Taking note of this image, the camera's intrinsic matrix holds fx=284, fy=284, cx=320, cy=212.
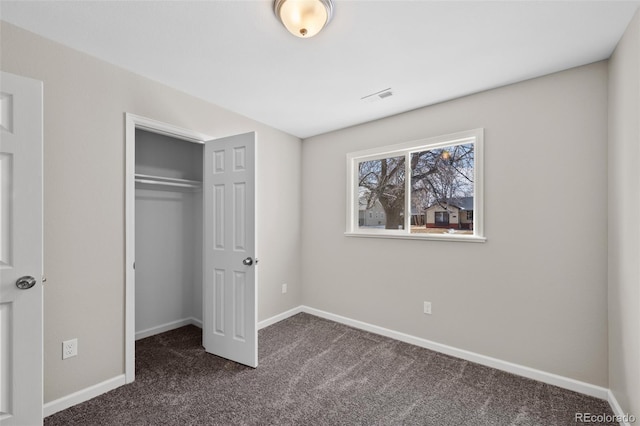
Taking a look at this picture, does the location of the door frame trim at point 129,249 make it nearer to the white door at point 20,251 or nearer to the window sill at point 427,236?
the white door at point 20,251

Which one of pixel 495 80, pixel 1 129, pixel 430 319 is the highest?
pixel 495 80

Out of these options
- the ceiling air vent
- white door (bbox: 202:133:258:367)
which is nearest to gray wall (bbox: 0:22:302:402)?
white door (bbox: 202:133:258:367)

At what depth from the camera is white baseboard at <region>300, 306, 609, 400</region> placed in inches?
83.1

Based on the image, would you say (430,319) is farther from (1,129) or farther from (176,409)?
(1,129)

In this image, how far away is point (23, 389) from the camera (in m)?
1.53

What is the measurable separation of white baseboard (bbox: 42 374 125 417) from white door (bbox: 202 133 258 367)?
2.53 ft

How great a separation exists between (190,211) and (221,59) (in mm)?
2105

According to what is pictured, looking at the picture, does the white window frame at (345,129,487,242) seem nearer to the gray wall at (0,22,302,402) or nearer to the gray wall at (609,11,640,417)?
the gray wall at (609,11,640,417)

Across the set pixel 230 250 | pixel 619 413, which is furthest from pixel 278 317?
pixel 619 413

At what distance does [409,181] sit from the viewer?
10.3ft

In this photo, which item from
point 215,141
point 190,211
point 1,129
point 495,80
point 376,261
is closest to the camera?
point 1,129

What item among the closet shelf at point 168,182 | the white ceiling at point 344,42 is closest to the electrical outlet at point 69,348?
the closet shelf at point 168,182

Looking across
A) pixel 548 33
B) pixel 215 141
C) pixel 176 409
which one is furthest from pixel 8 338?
pixel 548 33

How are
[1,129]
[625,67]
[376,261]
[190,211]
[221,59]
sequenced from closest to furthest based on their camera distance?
[1,129] < [625,67] < [221,59] < [376,261] < [190,211]
